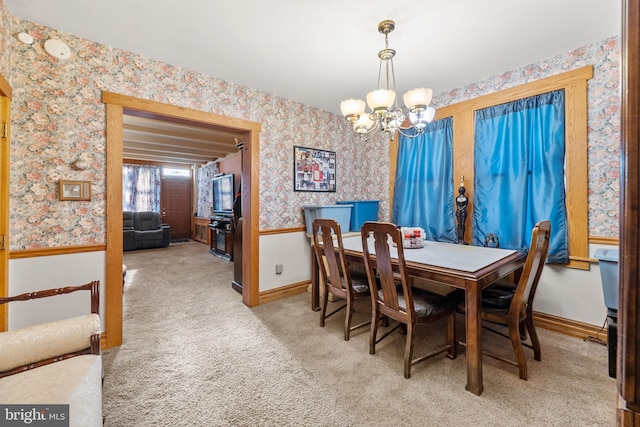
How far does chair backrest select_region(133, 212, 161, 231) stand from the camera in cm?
680

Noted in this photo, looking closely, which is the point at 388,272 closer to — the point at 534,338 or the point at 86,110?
the point at 534,338

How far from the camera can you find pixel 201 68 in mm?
2732

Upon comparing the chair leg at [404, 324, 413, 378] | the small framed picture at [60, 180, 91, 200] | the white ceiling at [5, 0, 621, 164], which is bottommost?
the chair leg at [404, 324, 413, 378]

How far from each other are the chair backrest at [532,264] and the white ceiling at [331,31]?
60.9 inches

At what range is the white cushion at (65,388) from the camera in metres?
1.07

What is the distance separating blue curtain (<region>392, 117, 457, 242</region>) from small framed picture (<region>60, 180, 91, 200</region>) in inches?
131

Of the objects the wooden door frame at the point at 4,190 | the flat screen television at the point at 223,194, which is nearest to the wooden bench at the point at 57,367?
the wooden door frame at the point at 4,190

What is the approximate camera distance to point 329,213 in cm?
→ 345

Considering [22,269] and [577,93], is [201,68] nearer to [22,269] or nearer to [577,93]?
[22,269]

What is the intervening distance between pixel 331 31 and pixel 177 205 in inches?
312

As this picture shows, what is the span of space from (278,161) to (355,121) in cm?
142

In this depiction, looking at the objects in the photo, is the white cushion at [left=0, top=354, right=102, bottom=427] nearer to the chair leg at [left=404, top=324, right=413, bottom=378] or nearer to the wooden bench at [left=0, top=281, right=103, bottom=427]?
the wooden bench at [left=0, top=281, right=103, bottom=427]

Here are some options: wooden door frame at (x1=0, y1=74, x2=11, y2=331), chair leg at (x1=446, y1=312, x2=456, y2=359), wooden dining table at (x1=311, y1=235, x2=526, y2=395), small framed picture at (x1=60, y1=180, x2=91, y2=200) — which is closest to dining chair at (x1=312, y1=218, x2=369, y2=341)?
wooden dining table at (x1=311, y1=235, x2=526, y2=395)

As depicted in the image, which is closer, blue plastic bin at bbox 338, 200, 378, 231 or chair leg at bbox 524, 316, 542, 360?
chair leg at bbox 524, 316, 542, 360
